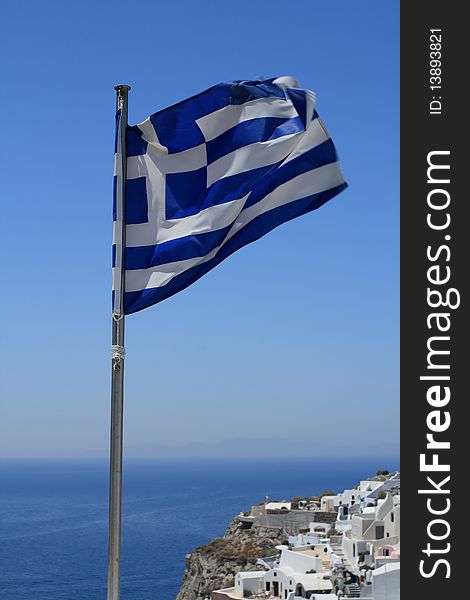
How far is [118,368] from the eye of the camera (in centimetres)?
379

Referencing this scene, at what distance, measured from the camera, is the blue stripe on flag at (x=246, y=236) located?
3.97 meters

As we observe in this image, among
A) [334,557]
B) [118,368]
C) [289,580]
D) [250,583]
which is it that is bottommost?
[250,583]

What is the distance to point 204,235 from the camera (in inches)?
159

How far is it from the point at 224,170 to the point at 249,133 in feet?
0.64

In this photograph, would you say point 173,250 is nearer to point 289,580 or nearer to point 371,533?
point 289,580

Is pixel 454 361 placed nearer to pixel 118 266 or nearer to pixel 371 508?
pixel 118 266

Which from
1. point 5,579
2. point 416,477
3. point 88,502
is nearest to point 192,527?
point 5,579

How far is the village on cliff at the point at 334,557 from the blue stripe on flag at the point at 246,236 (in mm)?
16324

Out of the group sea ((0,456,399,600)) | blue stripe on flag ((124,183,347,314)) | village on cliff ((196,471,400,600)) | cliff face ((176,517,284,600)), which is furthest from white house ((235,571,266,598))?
blue stripe on flag ((124,183,347,314))

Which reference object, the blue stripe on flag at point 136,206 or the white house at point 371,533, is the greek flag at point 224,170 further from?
the white house at point 371,533

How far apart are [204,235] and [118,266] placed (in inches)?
15.3

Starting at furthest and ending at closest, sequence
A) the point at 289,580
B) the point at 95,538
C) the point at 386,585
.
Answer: the point at 95,538 → the point at 289,580 → the point at 386,585

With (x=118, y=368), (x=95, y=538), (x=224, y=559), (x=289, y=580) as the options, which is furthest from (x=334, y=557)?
(x=95, y=538)

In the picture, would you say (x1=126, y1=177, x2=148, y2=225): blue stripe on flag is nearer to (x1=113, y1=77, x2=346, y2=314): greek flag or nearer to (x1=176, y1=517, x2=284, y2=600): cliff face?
(x1=113, y1=77, x2=346, y2=314): greek flag
